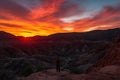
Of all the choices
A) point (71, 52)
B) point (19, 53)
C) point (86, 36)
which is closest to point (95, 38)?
point (86, 36)

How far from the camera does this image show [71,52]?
13238 centimetres

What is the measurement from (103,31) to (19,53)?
4281 inches

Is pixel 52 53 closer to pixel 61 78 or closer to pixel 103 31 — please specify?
pixel 103 31

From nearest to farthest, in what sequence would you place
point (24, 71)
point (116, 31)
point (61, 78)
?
point (61, 78)
point (24, 71)
point (116, 31)

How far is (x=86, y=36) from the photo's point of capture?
7520 inches

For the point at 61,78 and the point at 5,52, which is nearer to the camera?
the point at 61,78

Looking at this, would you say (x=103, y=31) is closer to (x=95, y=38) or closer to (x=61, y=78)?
(x=95, y=38)

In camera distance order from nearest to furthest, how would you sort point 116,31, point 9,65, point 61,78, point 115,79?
point 115,79
point 61,78
point 9,65
point 116,31

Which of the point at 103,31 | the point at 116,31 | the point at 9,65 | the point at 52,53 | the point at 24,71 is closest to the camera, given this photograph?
the point at 24,71

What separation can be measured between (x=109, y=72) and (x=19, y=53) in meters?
89.6

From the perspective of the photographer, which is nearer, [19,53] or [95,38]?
[19,53]

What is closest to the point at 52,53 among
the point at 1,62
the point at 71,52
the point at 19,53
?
the point at 71,52

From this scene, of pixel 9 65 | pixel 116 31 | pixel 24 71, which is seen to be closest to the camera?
pixel 24 71

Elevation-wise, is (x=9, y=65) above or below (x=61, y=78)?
below
